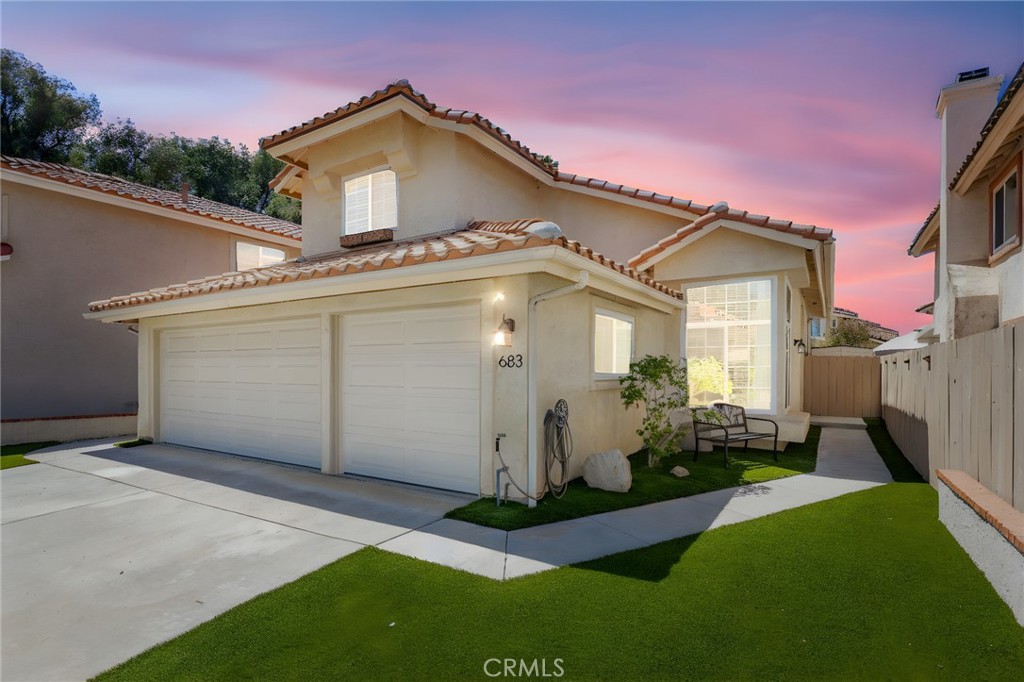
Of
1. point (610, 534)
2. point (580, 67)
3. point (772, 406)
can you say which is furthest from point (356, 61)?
point (772, 406)

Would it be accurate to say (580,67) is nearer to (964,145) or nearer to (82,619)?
(82,619)

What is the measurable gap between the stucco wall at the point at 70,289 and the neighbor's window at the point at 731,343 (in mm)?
14446

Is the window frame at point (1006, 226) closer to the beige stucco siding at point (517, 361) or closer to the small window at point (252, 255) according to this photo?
the beige stucco siding at point (517, 361)

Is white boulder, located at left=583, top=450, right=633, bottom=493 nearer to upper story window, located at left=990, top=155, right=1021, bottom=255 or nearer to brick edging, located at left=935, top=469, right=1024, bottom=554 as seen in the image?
brick edging, located at left=935, top=469, right=1024, bottom=554

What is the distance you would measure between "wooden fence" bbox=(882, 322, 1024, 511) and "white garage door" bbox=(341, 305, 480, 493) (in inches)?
206

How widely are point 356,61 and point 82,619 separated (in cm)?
854

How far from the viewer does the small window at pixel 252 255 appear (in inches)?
650

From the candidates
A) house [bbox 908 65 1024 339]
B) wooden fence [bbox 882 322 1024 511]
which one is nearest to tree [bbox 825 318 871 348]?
house [bbox 908 65 1024 339]

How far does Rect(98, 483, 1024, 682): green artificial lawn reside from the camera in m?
3.18

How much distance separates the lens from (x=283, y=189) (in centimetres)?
1255

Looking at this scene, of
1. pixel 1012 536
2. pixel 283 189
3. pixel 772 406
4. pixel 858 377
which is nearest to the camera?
pixel 1012 536

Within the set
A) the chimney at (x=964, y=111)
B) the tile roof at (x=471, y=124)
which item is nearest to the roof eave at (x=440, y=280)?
the tile roof at (x=471, y=124)

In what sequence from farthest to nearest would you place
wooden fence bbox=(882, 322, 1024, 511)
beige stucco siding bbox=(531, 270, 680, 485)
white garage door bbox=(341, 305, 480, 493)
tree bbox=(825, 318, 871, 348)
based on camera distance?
tree bbox=(825, 318, 871, 348)
white garage door bbox=(341, 305, 480, 493)
beige stucco siding bbox=(531, 270, 680, 485)
wooden fence bbox=(882, 322, 1024, 511)

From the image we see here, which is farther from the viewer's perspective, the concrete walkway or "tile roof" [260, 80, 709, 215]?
"tile roof" [260, 80, 709, 215]
